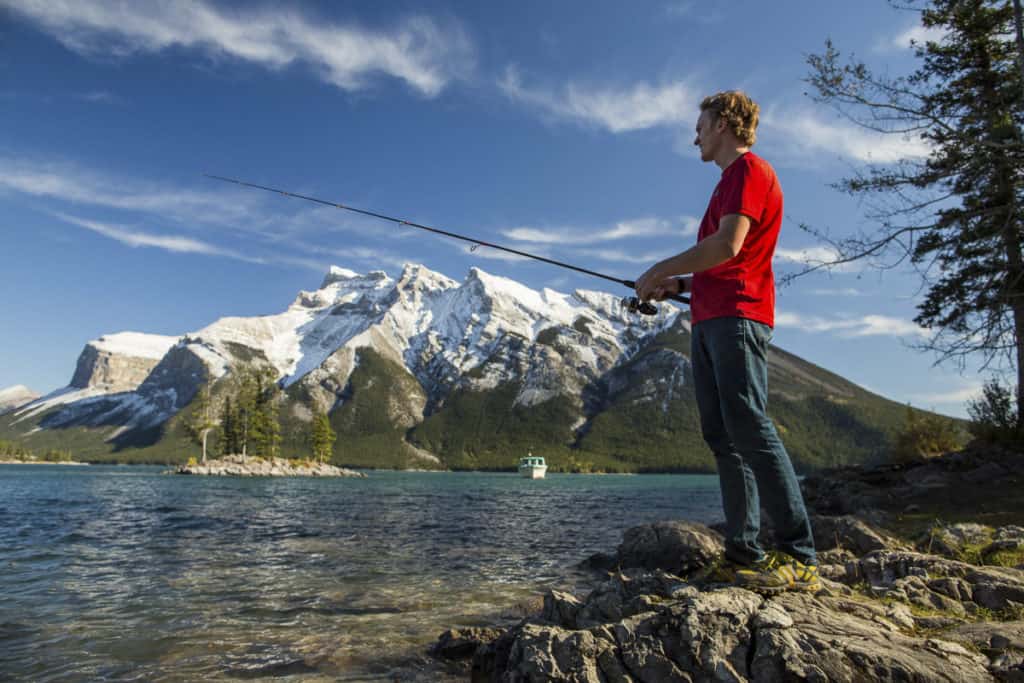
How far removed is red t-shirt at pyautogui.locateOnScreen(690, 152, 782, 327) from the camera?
3.78 m

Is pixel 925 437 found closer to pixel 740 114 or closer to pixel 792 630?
pixel 740 114

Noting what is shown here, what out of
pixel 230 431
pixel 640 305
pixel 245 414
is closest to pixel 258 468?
pixel 245 414

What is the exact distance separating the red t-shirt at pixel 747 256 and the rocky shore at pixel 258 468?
94.1 metres

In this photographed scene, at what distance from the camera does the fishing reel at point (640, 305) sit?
184 inches

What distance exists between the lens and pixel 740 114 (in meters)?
4.14

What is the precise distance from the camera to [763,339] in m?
3.89

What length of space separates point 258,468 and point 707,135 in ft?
318

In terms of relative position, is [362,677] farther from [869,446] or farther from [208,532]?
[869,446]

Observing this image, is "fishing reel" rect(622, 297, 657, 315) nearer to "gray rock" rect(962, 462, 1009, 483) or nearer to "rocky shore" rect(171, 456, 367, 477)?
"gray rock" rect(962, 462, 1009, 483)

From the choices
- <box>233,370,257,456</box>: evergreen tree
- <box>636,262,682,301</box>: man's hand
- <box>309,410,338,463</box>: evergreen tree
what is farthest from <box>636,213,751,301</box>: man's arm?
<box>309,410,338,463</box>: evergreen tree

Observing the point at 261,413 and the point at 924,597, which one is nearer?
the point at 924,597

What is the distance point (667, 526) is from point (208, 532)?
13.9 meters

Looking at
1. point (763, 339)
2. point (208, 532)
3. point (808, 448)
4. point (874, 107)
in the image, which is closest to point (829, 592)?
point (763, 339)

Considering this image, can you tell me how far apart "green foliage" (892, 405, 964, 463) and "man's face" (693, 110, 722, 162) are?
71.8ft
